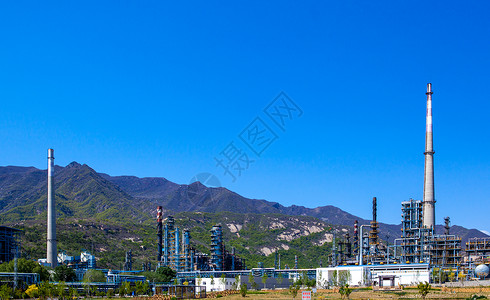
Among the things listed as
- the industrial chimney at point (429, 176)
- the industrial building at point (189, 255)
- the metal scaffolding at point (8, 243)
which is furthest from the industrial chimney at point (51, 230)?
the industrial chimney at point (429, 176)

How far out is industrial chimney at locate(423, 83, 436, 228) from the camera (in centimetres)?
12582

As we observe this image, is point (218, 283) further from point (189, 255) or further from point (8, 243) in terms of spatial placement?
point (8, 243)

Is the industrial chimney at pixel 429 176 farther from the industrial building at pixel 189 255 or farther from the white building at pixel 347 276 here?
the industrial building at pixel 189 255

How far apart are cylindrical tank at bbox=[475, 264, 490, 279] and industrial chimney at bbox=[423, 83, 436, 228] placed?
20042 mm

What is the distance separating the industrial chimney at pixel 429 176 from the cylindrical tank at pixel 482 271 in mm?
20042

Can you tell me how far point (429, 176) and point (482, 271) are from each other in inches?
1187

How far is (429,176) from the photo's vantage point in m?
129

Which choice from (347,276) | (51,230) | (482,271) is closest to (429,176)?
(482,271)

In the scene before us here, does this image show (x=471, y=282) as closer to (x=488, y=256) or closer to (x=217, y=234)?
(x=488, y=256)

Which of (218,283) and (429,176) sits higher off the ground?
(429,176)

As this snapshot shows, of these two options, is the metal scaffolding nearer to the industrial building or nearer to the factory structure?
the factory structure

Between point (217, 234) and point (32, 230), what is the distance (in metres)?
67.6

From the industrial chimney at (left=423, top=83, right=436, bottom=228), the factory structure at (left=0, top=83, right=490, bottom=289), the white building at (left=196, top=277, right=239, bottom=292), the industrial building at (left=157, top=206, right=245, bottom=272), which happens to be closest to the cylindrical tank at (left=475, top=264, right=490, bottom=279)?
the factory structure at (left=0, top=83, right=490, bottom=289)

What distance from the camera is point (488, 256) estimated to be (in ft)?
373
